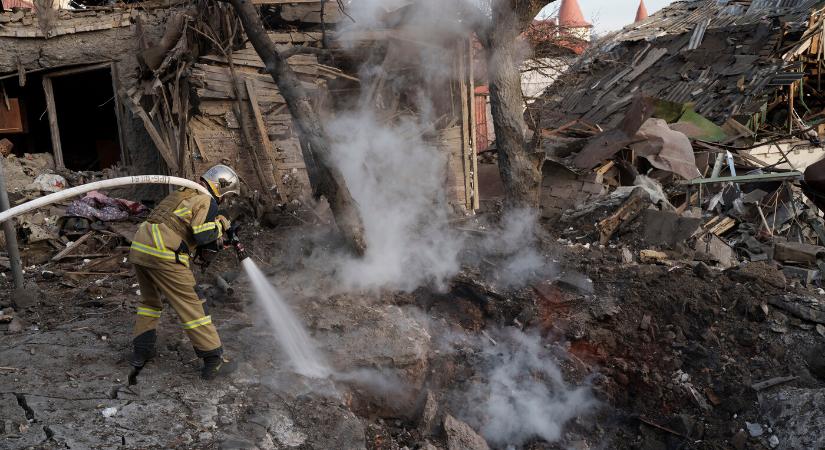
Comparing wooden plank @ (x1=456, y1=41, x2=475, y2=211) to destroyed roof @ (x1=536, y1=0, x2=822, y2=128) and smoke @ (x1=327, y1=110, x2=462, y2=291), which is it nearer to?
smoke @ (x1=327, y1=110, x2=462, y2=291)

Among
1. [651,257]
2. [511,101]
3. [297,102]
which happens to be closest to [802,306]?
[651,257]

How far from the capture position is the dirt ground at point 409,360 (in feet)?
12.7

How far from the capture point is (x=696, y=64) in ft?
47.6

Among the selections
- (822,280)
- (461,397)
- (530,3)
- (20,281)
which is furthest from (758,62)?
(20,281)

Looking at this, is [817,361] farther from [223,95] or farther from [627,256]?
[223,95]

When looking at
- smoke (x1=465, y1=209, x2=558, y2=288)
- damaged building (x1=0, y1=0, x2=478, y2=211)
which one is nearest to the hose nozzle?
smoke (x1=465, y1=209, x2=558, y2=288)

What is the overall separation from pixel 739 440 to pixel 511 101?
4792 mm

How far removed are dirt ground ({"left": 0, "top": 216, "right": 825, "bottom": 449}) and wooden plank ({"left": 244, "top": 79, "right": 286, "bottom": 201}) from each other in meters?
1.96

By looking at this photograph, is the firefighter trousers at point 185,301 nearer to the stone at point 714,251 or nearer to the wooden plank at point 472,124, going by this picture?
the stone at point 714,251

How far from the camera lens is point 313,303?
5.89 m

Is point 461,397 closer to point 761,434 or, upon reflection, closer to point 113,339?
point 761,434

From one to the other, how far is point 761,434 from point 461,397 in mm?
2483

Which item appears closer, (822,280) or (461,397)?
(461,397)

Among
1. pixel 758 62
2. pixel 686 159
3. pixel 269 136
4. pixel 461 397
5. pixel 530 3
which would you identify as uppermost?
pixel 530 3
